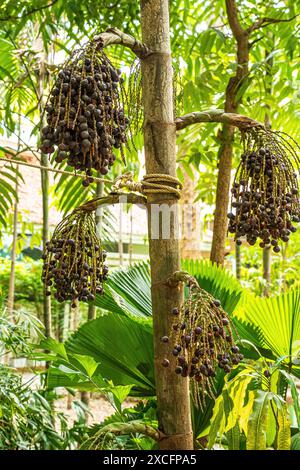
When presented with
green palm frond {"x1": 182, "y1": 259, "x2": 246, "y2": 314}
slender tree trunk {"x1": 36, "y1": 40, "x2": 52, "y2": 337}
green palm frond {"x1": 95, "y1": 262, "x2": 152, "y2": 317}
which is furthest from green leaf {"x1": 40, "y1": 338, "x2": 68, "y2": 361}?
slender tree trunk {"x1": 36, "y1": 40, "x2": 52, "y2": 337}

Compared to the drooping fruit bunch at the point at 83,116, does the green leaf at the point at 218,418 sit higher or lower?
lower

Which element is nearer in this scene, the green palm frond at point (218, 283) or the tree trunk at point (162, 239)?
the tree trunk at point (162, 239)

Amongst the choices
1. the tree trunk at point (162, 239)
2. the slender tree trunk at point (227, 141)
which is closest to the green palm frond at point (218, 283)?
the slender tree trunk at point (227, 141)

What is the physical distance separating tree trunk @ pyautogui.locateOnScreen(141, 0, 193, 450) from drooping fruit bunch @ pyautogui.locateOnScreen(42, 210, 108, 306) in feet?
0.40

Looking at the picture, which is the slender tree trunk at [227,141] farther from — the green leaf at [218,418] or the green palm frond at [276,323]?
the green leaf at [218,418]

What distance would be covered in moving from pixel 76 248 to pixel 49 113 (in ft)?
0.96

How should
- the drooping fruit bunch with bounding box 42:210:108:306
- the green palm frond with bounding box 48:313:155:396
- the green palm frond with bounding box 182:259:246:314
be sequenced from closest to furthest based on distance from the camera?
1. the drooping fruit bunch with bounding box 42:210:108:306
2. the green palm frond with bounding box 48:313:155:396
3. the green palm frond with bounding box 182:259:246:314

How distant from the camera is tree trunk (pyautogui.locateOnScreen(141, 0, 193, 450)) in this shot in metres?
1.10

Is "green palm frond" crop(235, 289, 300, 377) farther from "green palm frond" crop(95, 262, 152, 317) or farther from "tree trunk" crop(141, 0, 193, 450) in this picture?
"tree trunk" crop(141, 0, 193, 450)

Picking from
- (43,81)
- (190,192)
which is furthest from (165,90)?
(190,192)

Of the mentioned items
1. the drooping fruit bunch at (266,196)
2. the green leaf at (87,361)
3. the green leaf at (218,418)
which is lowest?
the green leaf at (218,418)

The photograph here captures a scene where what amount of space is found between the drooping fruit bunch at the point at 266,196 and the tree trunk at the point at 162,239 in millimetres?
132

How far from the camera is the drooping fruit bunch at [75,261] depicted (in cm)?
115
